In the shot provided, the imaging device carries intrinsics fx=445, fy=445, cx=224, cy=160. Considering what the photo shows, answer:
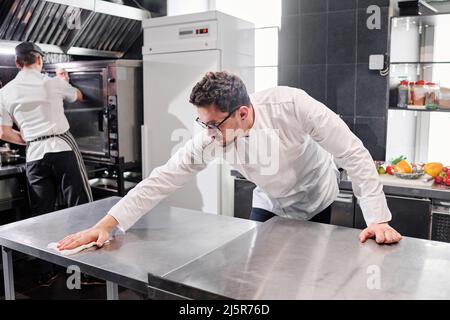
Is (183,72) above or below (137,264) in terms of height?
above

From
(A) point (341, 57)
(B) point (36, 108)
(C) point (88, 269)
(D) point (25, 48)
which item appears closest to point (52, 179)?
(B) point (36, 108)

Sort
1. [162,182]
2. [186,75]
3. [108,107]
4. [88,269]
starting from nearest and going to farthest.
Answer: [88,269] < [162,182] < [186,75] < [108,107]

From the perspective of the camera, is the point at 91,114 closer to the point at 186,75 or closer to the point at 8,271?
the point at 186,75

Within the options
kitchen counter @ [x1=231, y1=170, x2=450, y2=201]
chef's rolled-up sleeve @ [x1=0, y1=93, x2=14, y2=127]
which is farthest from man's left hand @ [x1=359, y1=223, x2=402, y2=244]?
chef's rolled-up sleeve @ [x1=0, y1=93, x2=14, y2=127]

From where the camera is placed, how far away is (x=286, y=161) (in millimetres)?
1892

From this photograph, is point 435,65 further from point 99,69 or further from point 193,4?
point 99,69

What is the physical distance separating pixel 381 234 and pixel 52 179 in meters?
2.57

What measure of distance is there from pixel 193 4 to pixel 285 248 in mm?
3052

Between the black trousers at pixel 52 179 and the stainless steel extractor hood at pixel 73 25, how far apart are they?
40.5 inches

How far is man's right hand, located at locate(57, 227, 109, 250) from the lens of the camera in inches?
62.8

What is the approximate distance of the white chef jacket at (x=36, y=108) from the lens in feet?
10.4

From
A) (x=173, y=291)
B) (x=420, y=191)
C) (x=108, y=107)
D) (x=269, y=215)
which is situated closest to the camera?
(x=173, y=291)

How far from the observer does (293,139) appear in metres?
1.83
